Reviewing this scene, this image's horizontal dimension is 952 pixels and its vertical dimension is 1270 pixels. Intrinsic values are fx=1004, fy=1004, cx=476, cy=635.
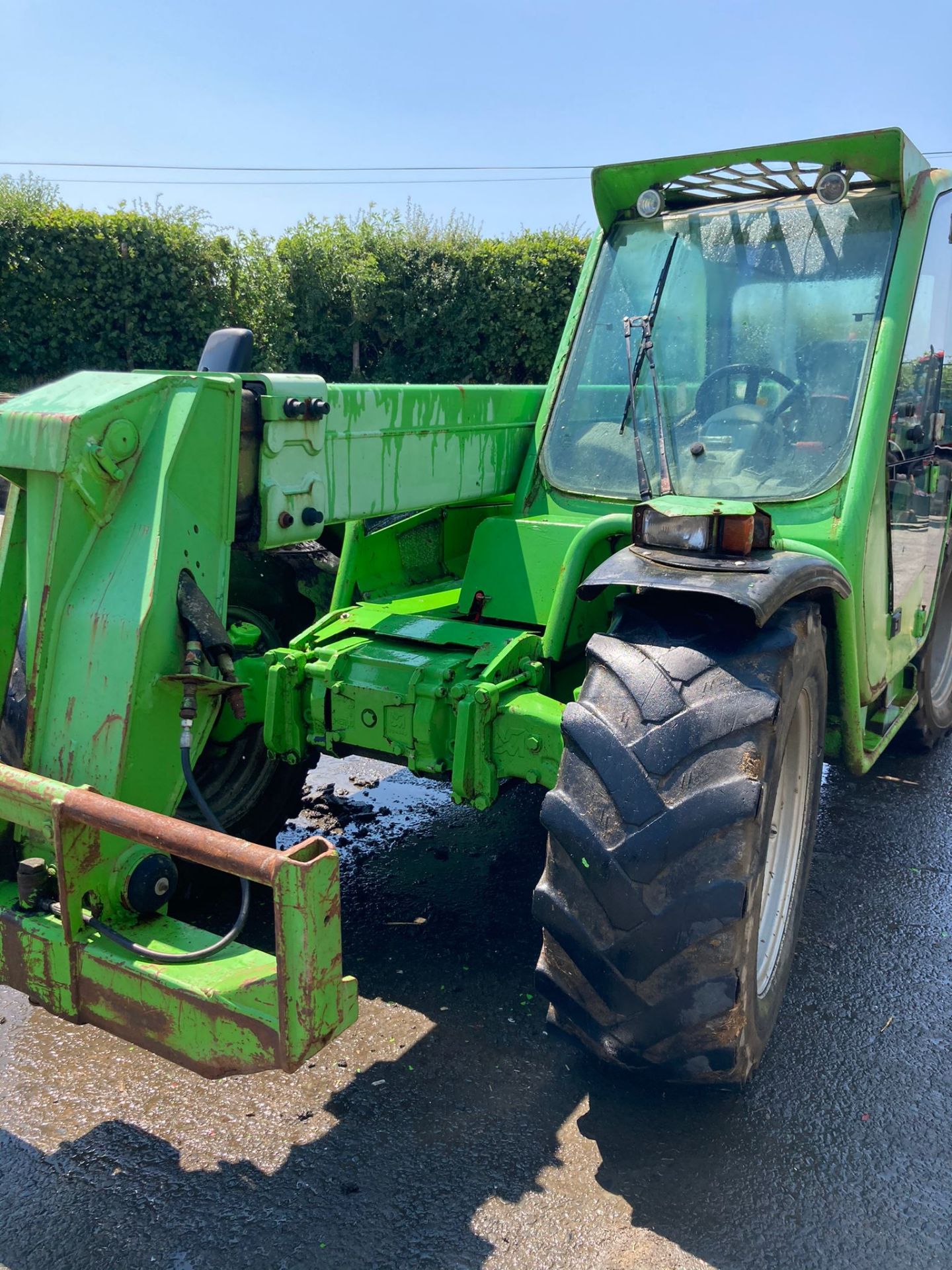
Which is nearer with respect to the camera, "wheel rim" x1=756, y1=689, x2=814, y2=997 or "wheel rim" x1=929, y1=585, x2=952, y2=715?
"wheel rim" x1=756, y1=689, x2=814, y2=997

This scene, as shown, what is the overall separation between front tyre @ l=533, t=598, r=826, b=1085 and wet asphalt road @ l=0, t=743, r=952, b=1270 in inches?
11.8

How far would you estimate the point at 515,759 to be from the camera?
2.85m

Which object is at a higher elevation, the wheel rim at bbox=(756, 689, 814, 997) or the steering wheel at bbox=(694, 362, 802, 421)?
the steering wheel at bbox=(694, 362, 802, 421)

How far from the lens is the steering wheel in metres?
3.38

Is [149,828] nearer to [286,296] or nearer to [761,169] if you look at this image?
[761,169]

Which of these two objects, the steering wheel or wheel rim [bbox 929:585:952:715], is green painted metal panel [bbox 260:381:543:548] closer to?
the steering wheel

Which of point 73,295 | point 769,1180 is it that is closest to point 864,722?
point 769,1180

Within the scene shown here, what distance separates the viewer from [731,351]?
3.50 metres

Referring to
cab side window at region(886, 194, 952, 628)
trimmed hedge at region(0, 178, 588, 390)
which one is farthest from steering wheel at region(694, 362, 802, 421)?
trimmed hedge at region(0, 178, 588, 390)

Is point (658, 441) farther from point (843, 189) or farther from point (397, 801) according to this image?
point (397, 801)

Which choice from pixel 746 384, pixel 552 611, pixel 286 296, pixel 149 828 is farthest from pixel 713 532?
pixel 286 296

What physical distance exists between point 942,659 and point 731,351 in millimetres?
2732

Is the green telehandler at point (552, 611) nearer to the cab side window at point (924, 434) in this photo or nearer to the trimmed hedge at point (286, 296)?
the cab side window at point (924, 434)

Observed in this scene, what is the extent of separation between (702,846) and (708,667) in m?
0.43
